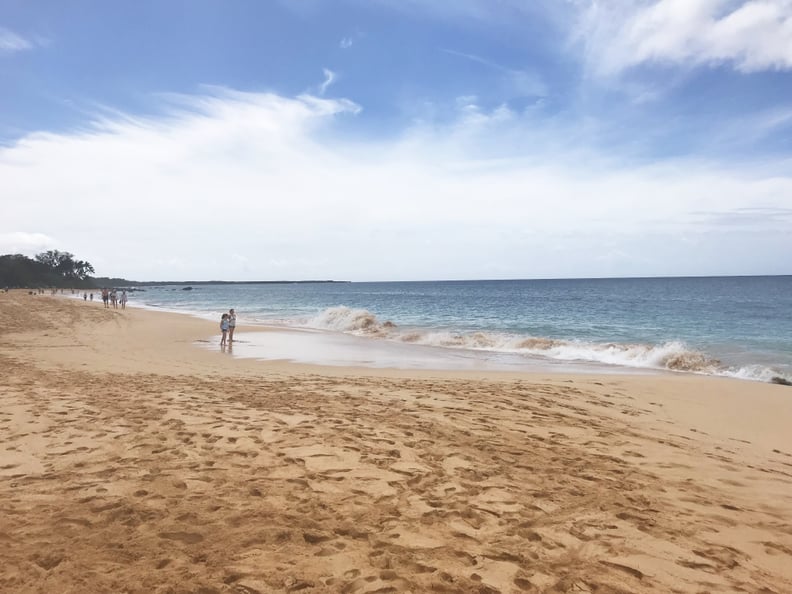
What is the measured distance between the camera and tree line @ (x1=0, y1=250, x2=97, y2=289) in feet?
339

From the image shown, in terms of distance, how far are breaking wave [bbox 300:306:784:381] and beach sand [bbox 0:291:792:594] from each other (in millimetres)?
7402

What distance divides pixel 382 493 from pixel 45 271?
14209cm

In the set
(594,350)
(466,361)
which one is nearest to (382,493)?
(466,361)

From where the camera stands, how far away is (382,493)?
4719 mm

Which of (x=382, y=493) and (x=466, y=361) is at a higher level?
(x=382, y=493)

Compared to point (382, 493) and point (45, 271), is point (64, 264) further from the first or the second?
point (382, 493)

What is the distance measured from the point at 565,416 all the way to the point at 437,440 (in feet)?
9.37

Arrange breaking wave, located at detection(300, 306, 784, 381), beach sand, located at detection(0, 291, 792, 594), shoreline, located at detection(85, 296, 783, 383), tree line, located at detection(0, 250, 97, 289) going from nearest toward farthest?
1. beach sand, located at detection(0, 291, 792, 594)
2. shoreline, located at detection(85, 296, 783, 383)
3. breaking wave, located at detection(300, 306, 784, 381)
4. tree line, located at detection(0, 250, 97, 289)

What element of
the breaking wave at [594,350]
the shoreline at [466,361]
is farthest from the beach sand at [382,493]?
the breaking wave at [594,350]

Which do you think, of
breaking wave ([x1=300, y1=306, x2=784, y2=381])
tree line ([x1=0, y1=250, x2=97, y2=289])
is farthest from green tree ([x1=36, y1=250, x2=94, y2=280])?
breaking wave ([x1=300, y1=306, x2=784, y2=381])

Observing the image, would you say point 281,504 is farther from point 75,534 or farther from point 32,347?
point 32,347

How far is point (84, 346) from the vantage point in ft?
59.3

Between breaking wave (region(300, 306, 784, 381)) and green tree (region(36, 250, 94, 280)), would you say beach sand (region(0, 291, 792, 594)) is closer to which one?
breaking wave (region(300, 306, 784, 381))

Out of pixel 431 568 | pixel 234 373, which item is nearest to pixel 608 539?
pixel 431 568
